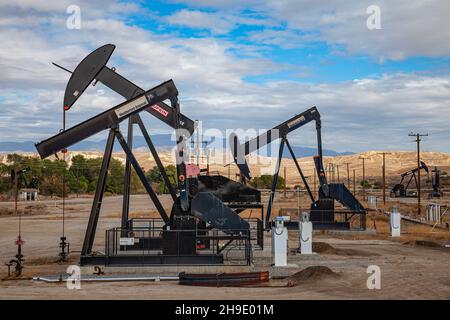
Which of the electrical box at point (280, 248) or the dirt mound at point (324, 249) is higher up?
the electrical box at point (280, 248)

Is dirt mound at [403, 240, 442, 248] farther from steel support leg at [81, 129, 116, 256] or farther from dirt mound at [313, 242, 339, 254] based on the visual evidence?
steel support leg at [81, 129, 116, 256]

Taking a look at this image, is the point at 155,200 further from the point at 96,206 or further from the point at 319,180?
the point at 319,180

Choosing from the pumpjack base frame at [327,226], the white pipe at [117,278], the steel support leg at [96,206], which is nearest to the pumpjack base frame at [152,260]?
the steel support leg at [96,206]

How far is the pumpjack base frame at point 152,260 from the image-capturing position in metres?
14.9

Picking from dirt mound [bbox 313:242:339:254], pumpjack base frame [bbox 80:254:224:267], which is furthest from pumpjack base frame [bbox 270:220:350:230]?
pumpjack base frame [bbox 80:254:224:267]

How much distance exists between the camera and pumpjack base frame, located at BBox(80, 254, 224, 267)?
586 inches

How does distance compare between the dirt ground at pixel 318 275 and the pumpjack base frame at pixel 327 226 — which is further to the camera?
the pumpjack base frame at pixel 327 226

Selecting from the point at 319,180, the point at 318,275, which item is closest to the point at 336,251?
the point at 318,275

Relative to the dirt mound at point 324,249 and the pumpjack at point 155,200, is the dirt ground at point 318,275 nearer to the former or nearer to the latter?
the dirt mound at point 324,249

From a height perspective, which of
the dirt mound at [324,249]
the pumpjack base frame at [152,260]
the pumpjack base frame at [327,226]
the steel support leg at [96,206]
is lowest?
the dirt mound at [324,249]

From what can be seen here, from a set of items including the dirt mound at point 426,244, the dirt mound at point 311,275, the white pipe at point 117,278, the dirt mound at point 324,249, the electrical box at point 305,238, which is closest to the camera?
the dirt mound at point 311,275
